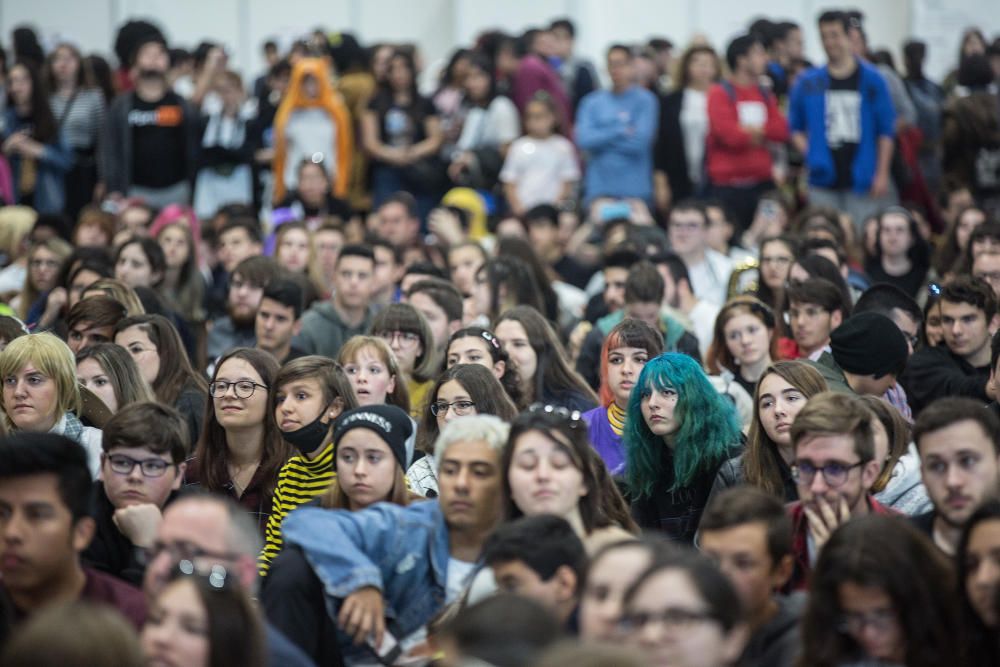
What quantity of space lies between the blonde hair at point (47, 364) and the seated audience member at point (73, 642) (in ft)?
9.99

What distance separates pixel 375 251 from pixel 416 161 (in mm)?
3415

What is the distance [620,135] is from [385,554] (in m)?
8.61

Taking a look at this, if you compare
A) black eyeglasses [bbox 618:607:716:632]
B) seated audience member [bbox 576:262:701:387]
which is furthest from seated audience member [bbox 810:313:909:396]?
black eyeglasses [bbox 618:607:716:632]

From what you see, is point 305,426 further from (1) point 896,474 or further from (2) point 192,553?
(1) point 896,474

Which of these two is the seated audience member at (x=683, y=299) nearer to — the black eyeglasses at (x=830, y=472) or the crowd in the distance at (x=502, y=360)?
the crowd in the distance at (x=502, y=360)

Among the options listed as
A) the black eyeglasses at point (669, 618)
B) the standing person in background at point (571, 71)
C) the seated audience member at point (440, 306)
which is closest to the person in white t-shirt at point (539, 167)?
the standing person in background at point (571, 71)

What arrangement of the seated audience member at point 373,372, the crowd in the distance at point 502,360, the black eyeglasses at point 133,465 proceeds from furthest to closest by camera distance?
the seated audience member at point 373,372 < the black eyeglasses at point 133,465 < the crowd in the distance at point 502,360

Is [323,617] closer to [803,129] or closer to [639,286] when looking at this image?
[639,286]

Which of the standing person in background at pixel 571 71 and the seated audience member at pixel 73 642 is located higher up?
the standing person in background at pixel 571 71

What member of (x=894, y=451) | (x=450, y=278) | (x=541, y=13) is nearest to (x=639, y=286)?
(x=450, y=278)

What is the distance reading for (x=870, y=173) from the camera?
1236 centimetres

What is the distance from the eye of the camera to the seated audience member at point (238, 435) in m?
6.86

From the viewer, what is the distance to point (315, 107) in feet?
46.0

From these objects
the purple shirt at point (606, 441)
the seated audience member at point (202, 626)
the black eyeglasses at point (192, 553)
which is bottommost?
the purple shirt at point (606, 441)
